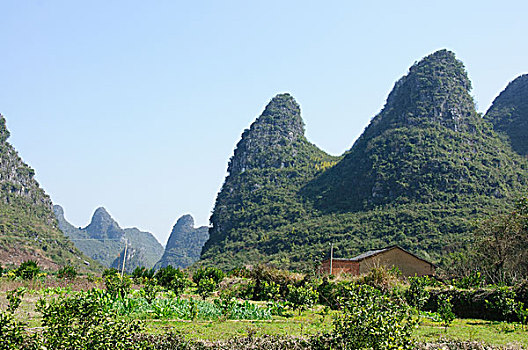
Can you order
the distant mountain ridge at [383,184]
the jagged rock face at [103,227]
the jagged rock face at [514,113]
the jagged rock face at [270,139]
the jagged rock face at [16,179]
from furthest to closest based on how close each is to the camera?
the jagged rock face at [103,227] → the jagged rock face at [270,139] → the jagged rock face at [514,113] → the jagged rock face at [16,179] → the distant mountain ridge at [383,184]

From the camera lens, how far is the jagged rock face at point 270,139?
98938 mm

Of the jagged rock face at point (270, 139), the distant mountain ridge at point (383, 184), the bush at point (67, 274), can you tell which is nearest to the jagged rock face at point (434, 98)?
the distant mountain ridge at point (383, 184)

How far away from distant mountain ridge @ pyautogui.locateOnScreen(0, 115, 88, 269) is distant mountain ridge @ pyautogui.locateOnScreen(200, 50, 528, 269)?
861 inches

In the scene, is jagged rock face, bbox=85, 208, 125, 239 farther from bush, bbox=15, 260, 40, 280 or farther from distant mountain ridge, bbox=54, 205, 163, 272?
bush, bbox=15, 260, 40, 280

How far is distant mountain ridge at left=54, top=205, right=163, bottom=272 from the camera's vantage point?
12262 cm

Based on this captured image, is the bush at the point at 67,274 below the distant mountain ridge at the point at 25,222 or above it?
below

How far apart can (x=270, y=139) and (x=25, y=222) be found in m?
56.4

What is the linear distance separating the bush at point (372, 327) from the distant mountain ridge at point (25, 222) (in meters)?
52.0

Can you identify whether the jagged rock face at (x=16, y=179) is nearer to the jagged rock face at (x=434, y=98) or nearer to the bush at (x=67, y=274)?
the bush at (x=67, y=274)

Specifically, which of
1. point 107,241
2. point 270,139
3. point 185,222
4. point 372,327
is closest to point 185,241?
point 185,222

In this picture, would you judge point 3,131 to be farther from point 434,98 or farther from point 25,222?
point 434,98

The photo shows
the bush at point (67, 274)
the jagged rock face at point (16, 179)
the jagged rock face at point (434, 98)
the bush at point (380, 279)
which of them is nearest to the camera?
the bush at point (380, 279)

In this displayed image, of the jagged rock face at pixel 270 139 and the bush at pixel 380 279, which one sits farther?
the jagged rock face at pixel 270 139

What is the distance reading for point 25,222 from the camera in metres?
62.2
